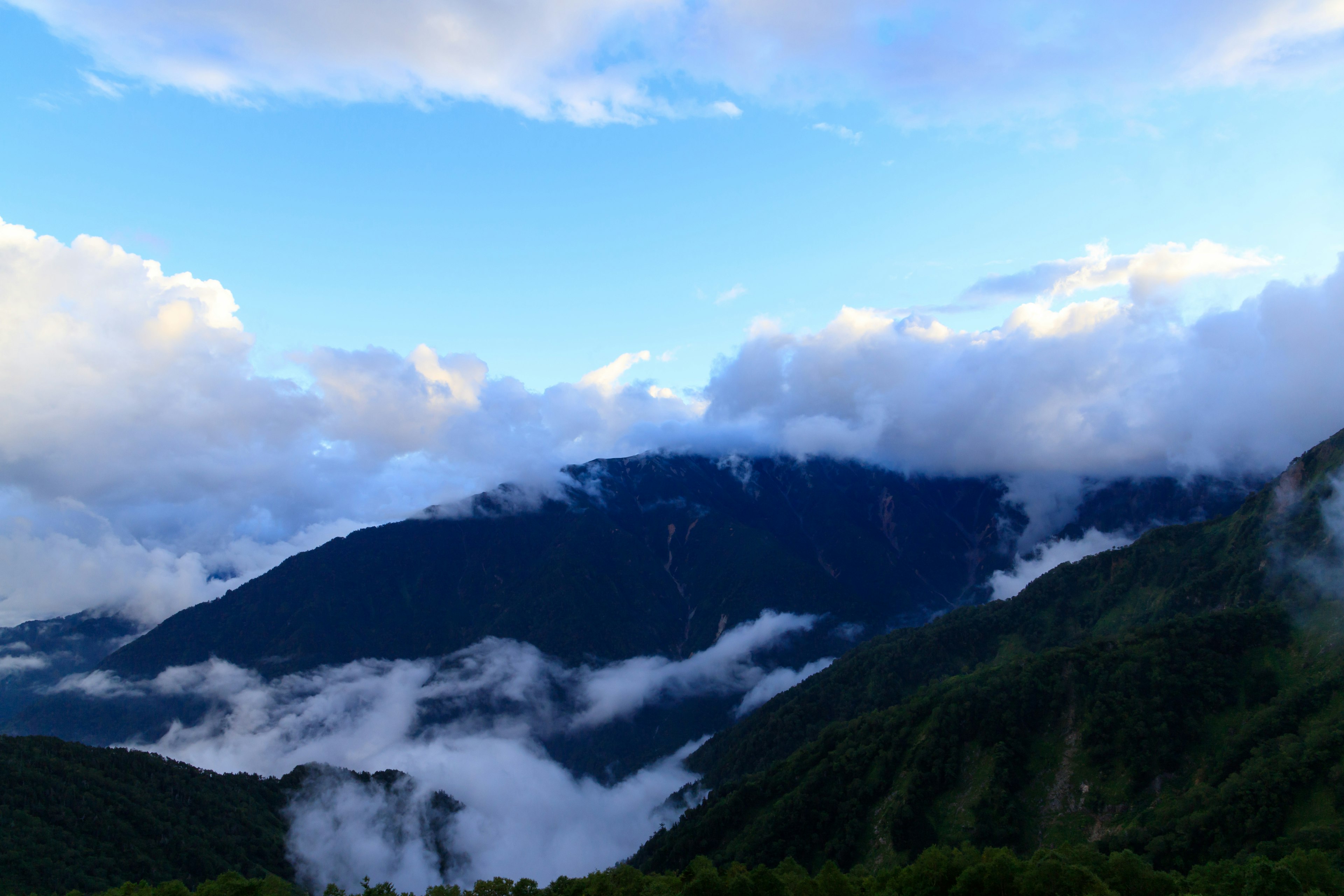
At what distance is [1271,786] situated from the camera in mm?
199750

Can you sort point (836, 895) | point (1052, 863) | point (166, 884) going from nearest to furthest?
point (1052, 863), point (836, 895), point (166, 884)

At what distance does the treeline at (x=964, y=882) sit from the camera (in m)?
134

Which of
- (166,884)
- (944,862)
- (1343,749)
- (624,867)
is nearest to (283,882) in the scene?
(166,884)

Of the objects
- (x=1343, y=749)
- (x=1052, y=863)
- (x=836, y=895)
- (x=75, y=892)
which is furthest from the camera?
(x=1343, y=749)

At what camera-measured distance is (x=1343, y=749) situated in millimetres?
198000

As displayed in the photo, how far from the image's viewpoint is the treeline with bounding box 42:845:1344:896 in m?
134

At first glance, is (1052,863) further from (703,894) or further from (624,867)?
(624,867)

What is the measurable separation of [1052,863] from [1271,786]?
108947 millimetres

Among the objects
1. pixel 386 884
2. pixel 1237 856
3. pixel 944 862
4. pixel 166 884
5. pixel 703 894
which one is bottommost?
pixel 1237 856

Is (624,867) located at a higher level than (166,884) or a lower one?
lower

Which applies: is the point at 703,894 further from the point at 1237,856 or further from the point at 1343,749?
the point at 1343,749

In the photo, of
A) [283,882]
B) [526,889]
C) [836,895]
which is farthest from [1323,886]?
[283,882]

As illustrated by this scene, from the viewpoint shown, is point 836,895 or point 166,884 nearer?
point 836,895

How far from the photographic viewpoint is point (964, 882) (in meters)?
145
